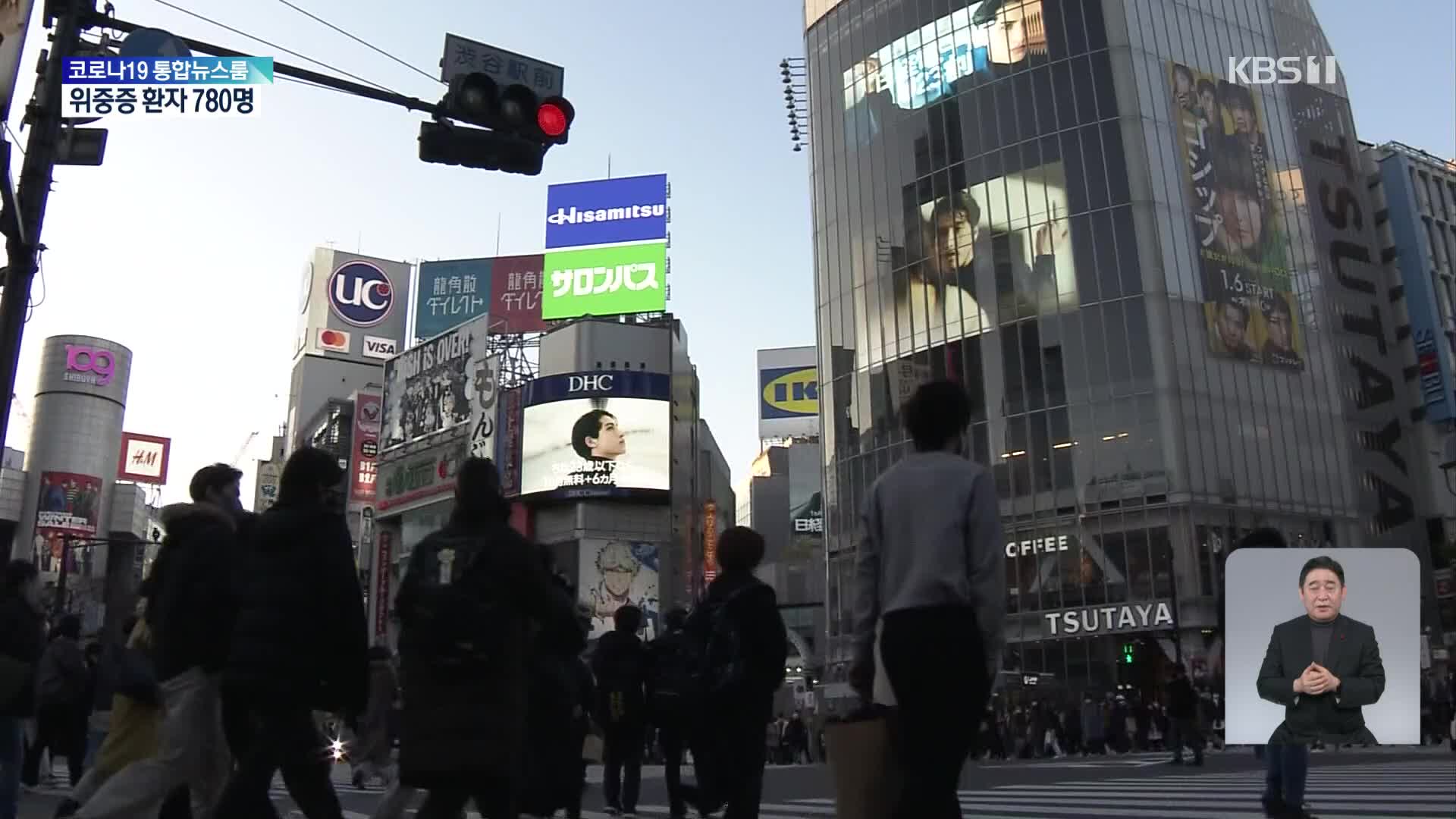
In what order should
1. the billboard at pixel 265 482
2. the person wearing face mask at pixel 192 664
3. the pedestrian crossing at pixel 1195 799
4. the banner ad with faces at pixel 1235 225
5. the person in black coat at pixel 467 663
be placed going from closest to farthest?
1. the person in black coat at pixel 467 663
2. the person wearing face mask at pixel 192 664
3. the pedestrian crossing at pixel 1195 799
4. the banner ad with faces at pixel 1235 225
5. the billboard at pixel 265 482

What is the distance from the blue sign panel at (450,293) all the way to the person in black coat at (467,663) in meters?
65.3

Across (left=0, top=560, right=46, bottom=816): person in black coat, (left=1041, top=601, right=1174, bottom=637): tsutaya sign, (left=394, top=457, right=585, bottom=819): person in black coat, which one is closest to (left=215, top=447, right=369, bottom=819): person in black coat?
(left=394, top=457, right=585, bottom=819): person in black coat

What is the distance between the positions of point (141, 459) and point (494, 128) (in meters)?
122

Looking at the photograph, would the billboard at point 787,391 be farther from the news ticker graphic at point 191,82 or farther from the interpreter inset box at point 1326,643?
the interpreter inset box at point 1326,643

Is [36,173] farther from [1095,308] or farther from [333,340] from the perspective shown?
[333,340]

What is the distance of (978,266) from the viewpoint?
46250mm

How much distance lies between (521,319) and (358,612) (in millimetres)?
56486

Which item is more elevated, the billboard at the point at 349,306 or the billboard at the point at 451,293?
the billboard at the point at 349,306

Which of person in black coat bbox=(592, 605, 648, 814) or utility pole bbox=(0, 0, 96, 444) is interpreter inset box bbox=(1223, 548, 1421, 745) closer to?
person in black coat bbox=(592, 605, 648, 814)

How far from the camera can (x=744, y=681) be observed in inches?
203

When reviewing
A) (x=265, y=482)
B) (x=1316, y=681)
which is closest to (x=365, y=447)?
(x=265, y=482)

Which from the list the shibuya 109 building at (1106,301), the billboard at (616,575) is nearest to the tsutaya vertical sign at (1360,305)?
the shibuya 109 building at (1106,301)

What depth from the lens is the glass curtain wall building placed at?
40.5 m

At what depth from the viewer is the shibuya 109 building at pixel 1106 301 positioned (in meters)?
40.7
